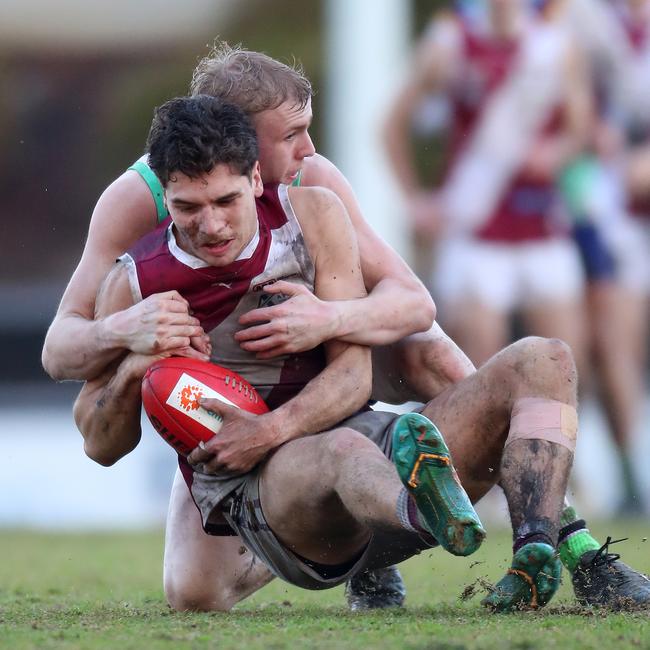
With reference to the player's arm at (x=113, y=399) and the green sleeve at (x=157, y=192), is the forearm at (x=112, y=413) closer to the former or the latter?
the player's arm at (x=113, y=399)

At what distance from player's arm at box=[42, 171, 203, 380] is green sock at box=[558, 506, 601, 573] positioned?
1444 millimetres

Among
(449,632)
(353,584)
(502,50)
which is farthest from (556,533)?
(502,50)

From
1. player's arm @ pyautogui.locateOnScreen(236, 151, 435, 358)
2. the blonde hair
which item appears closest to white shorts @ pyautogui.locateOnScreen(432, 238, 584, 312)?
player's arm @ pyautogui.locateOnScreen(236, 151, 435, 358)

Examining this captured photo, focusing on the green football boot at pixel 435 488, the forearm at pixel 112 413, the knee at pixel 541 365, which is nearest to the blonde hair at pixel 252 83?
the forearm at pixel 112 413

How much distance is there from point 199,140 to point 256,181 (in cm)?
32

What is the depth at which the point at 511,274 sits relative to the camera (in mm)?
12266

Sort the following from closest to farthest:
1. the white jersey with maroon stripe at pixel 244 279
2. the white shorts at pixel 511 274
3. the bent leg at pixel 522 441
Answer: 1. the bent leg at pixel 522 441
2. the white jersey with maroon stripe at pixel 244 279
3. the white shorts at pixel 511 274

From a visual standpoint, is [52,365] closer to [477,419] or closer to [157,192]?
[157,192]

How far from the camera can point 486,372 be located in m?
5.08

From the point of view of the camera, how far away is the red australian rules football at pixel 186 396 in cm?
489

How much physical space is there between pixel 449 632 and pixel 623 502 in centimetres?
844

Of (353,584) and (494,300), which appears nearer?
(353,584)

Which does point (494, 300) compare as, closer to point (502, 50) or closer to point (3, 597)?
point (502, 50)

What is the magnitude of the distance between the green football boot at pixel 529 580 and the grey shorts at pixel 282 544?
0.37 m
